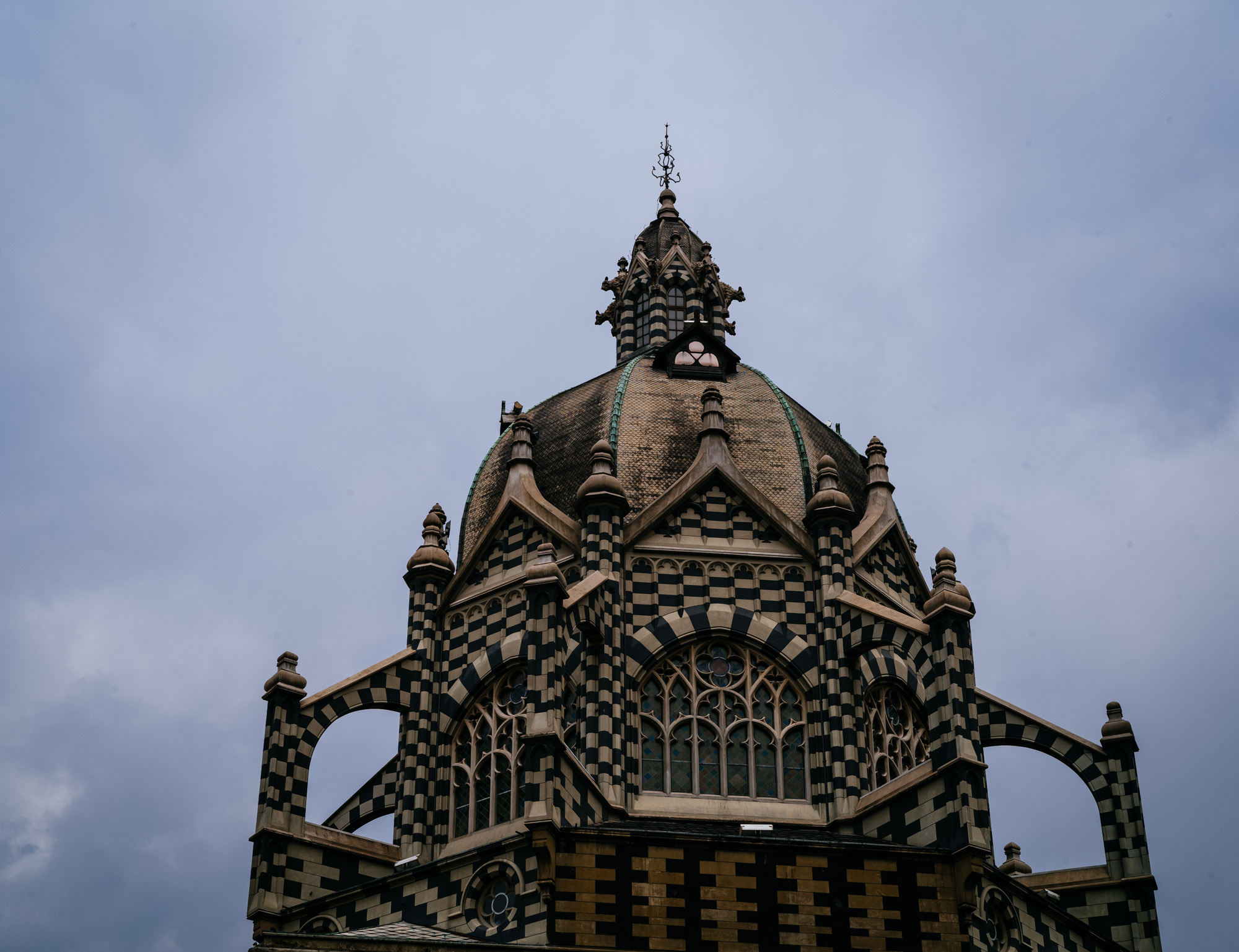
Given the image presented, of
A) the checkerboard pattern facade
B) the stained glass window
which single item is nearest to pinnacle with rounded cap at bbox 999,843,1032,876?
the checkerboard pattern facade

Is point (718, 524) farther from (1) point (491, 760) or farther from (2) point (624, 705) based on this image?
(1) point (491, 760)

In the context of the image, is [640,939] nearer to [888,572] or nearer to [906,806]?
[906,806]

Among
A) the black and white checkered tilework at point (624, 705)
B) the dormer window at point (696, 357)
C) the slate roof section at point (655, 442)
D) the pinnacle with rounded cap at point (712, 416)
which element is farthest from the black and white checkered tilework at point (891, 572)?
the dormer window at point (696, 357)

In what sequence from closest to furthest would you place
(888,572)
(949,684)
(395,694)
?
(949,684)
(395,694)
(888,572)

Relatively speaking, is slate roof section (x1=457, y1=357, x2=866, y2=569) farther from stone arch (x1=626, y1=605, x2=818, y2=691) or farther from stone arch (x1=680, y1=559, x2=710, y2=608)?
stone arch (x1=626, y1=605, x2=818, y2=691)

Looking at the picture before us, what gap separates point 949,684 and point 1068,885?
6390 millimetres

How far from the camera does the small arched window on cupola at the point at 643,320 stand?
44.2 metres

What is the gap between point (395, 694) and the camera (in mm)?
35188

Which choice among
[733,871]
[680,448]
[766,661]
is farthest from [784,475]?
[733,871]

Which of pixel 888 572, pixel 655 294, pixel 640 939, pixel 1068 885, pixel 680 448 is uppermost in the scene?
pixel 655 294

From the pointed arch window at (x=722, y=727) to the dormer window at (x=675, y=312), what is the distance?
1169cm

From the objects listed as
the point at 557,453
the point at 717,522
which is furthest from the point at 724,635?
the point at 557,453

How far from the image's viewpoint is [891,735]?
3466 centimetres

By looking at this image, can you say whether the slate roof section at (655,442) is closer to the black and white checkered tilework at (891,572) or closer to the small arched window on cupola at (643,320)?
the black and white checkered tilework at (891,572)
